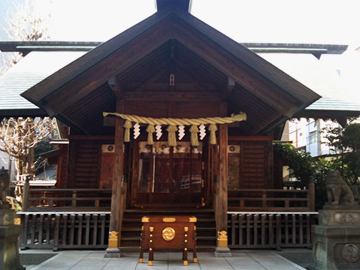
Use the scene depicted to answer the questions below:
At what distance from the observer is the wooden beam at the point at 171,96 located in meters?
8.39

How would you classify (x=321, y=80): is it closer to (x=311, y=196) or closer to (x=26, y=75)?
(x=311, y=196)

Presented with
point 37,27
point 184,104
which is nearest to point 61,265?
point 184,104

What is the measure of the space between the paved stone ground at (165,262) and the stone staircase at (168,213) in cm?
36

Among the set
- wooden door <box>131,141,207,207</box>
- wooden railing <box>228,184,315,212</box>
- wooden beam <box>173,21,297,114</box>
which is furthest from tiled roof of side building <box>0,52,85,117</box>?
wooden railing <box>228,184,315,212</box>

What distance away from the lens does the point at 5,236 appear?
6008 millimetres

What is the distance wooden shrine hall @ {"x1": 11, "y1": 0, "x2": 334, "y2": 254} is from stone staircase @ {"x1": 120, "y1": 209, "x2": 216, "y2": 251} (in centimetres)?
3

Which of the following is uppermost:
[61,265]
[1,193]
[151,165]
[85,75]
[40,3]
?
[40,3]

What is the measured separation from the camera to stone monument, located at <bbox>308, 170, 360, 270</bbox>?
6270 mm

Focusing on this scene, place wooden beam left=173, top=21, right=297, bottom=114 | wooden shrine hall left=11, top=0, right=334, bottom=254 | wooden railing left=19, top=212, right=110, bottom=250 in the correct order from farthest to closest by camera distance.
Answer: wooden railing left=19, top=212, right=110, bottom=250 < wooden beam left=173, top=21, right=297, bottom=114 < wooden shrine hall left=11, top=0, right=334, bottom=254

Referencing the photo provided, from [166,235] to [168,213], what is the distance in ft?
8.15

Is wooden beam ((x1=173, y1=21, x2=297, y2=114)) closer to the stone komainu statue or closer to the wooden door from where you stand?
the stone komainu statue

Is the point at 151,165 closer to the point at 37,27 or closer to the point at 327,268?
the point at 327,268

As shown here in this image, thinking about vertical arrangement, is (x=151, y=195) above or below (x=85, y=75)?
below

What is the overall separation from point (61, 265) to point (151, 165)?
194 inches
